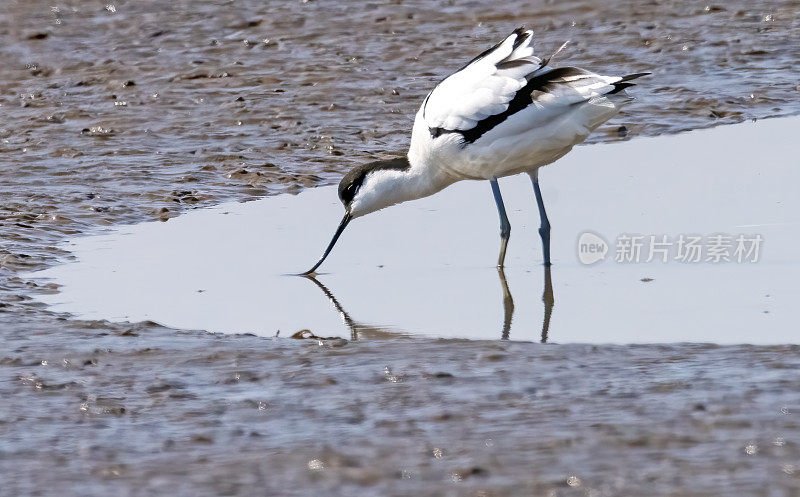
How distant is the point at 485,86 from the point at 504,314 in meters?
1.22

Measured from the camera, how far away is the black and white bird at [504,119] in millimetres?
6426

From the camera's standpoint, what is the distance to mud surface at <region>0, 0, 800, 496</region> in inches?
153

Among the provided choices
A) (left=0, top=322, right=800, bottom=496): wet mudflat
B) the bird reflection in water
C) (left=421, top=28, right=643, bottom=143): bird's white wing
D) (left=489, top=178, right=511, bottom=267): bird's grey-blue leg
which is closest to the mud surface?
(left=0, top=322, right=800, bottom=496): wet mudflat

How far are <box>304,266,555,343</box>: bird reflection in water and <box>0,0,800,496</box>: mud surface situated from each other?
262mm

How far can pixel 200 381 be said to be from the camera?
16.2ft

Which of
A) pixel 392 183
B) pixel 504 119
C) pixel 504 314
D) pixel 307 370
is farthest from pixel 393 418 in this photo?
pixel 392 183

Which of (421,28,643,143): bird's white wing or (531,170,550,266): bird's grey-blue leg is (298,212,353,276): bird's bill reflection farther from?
(531,170,550,266): bird's grey-blue leg

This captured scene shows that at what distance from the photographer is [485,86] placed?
260 inches

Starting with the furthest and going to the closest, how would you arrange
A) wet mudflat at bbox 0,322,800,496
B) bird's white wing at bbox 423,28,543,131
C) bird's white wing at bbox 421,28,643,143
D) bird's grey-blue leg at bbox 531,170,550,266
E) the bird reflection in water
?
1. bird's grey-blue leg at bbox 531,170,550,266
2. bird's white wing at bbox 423,28,543,131
3. bird's white wing at bbox 421,28,643,143
4. the bird reflection in water
5. wet mudflat at bbox 0,322,800,496

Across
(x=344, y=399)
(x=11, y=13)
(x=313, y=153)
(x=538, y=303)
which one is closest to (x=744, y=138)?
(x=313, y=153)

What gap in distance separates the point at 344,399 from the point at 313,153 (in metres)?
4.63

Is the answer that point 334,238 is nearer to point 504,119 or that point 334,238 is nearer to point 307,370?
point 504,119

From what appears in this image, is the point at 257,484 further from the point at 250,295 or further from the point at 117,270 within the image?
the point at 117,270

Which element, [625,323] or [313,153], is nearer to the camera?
[625,323]
